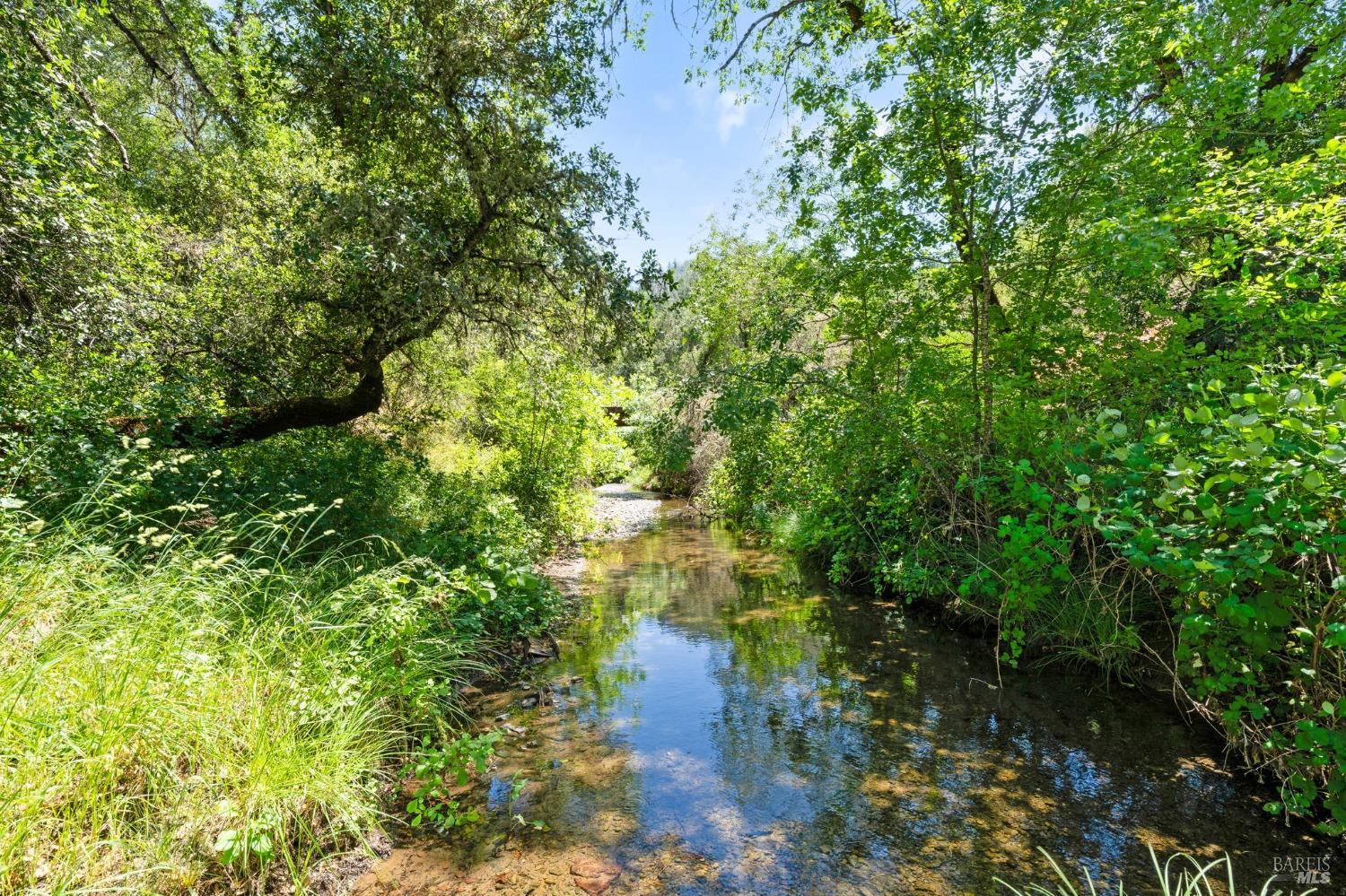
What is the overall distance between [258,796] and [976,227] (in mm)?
7867

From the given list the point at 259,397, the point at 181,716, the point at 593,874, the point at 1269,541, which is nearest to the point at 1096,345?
the point at 1269,541

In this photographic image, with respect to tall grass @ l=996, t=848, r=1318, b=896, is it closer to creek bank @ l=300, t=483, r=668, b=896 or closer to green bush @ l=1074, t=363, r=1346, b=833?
green bush @ l=1074, t=363, r=1346, b=833

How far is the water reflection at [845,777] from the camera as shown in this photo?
10.3ft

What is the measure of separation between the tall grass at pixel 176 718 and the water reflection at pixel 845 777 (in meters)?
0.96

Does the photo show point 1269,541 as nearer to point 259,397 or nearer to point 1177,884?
point 1177,884

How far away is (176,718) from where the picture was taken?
8.47ft

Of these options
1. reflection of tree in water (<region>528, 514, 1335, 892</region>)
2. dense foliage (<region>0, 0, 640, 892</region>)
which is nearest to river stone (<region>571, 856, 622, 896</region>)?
reflection of tree in water (<region>528, 514, 1335, 892</region>)

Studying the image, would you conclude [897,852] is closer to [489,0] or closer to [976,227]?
[976,227]

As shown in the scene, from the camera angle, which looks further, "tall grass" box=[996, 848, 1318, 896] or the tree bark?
the tree bark

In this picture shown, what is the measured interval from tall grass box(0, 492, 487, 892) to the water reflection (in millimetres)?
956

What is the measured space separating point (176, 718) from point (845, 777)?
398 centimetres

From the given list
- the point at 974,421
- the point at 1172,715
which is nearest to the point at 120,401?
the point at 974,421

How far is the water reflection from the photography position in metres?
3.14

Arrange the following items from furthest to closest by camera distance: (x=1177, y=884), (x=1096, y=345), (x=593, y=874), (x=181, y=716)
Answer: (x=1096, y=345), (x=593, y=874), (x=1177, y=884), (x=181, y=716)
